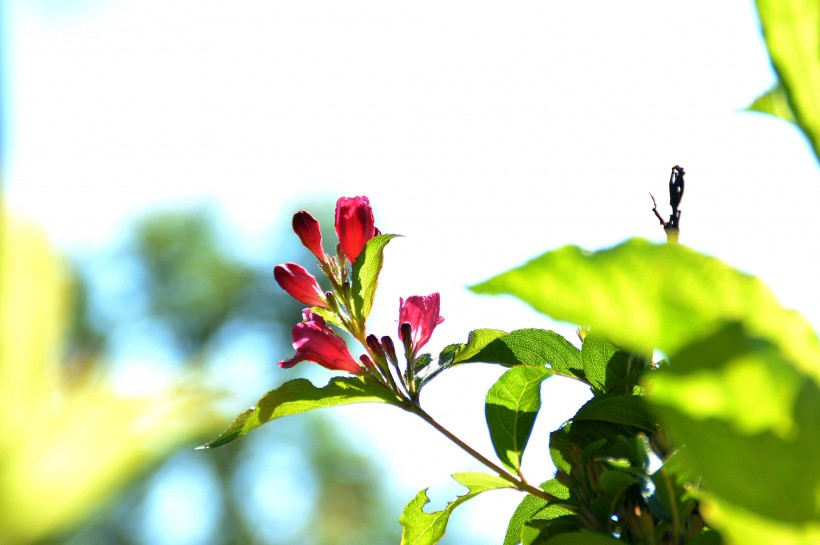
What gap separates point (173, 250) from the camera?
1567 cm

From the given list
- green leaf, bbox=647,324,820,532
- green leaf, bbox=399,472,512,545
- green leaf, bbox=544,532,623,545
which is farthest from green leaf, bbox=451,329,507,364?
green leaf, bbox=647,324,820,532

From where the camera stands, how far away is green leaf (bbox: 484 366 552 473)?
2.38 feet

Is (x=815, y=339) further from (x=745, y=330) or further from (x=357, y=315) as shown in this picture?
(x=357, y=315)

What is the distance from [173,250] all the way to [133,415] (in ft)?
52.1

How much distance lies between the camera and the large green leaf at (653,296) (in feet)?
0.81

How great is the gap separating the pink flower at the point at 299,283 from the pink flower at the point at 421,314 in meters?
0.08

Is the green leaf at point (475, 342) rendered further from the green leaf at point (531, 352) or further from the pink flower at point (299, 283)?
the pink flower at point (299, 283)

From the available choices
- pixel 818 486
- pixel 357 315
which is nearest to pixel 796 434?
pixel 818 486

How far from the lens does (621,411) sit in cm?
65

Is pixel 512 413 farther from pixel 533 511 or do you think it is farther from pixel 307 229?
pixel 307 229

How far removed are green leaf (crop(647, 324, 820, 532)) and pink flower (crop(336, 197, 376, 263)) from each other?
59cm

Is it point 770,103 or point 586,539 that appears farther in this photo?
point 586,539

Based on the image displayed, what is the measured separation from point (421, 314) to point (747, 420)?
2.04 ft

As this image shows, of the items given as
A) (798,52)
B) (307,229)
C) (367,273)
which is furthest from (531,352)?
(798,52)
